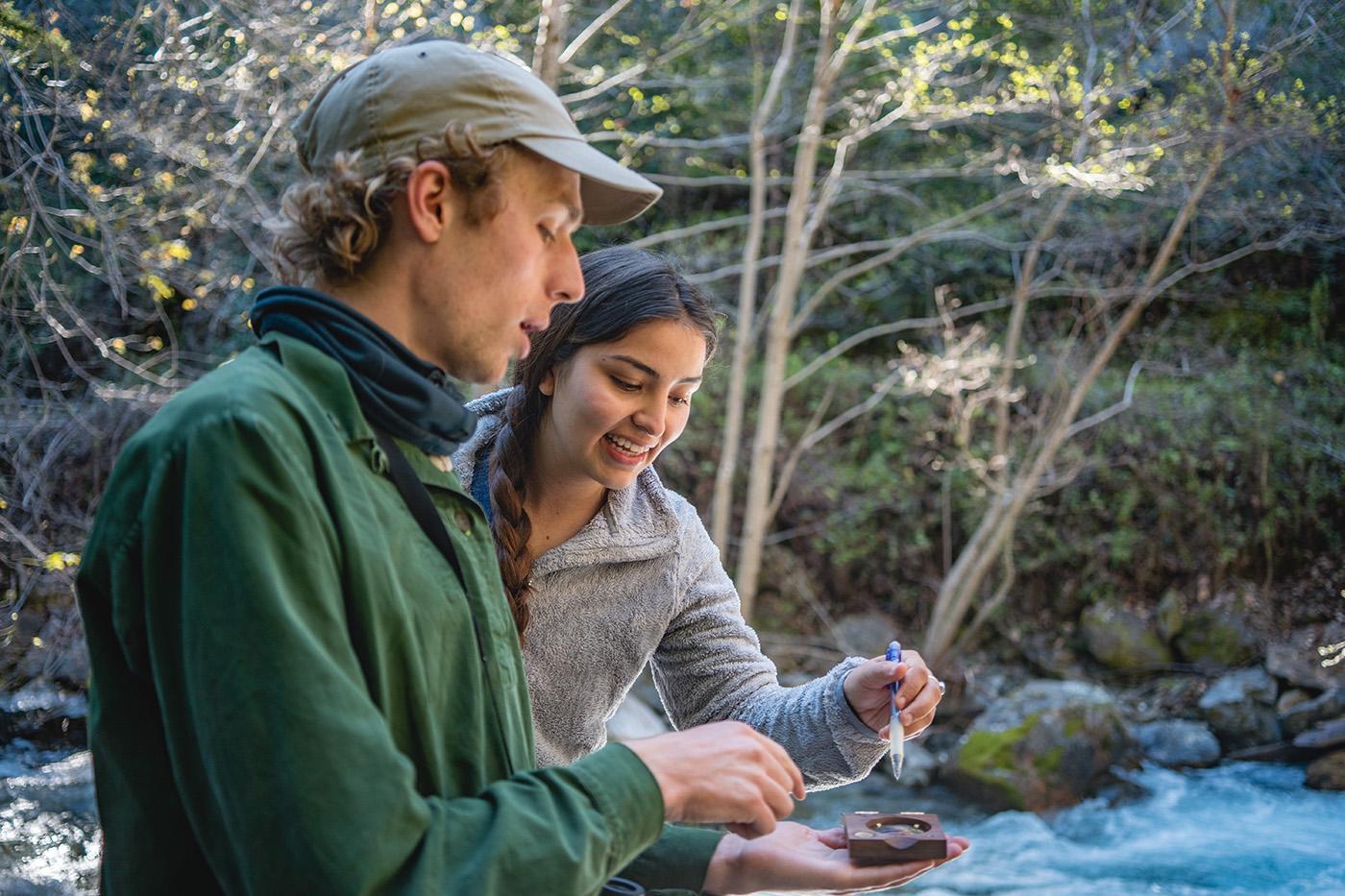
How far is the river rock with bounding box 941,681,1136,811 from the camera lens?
21.1 ft

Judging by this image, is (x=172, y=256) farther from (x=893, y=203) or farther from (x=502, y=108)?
(x=893, y=203)

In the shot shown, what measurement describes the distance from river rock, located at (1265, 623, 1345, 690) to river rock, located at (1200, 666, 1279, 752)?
0.37ft

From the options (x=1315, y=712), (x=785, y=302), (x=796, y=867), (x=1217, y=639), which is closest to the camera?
(x=796, y=867)

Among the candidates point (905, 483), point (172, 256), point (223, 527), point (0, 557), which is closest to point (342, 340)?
point (223, 527)

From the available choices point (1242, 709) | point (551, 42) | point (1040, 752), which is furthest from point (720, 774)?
point (1242, 709)

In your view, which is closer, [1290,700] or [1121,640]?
[1290,700]

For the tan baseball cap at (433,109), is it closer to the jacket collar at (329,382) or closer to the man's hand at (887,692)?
the jacket collar at (329,382)

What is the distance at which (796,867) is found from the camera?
4.83 ft

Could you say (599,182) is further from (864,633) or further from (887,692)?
(864,633)

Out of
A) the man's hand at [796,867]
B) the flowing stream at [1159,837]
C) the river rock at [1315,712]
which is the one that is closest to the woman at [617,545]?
the man's hand at [796,867]

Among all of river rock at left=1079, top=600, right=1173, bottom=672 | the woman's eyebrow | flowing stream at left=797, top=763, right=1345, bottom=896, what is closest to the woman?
the woman's eyebrow

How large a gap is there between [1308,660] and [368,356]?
7824 mm

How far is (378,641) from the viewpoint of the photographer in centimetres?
97

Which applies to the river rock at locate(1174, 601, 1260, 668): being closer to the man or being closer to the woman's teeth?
the woman's teeth
